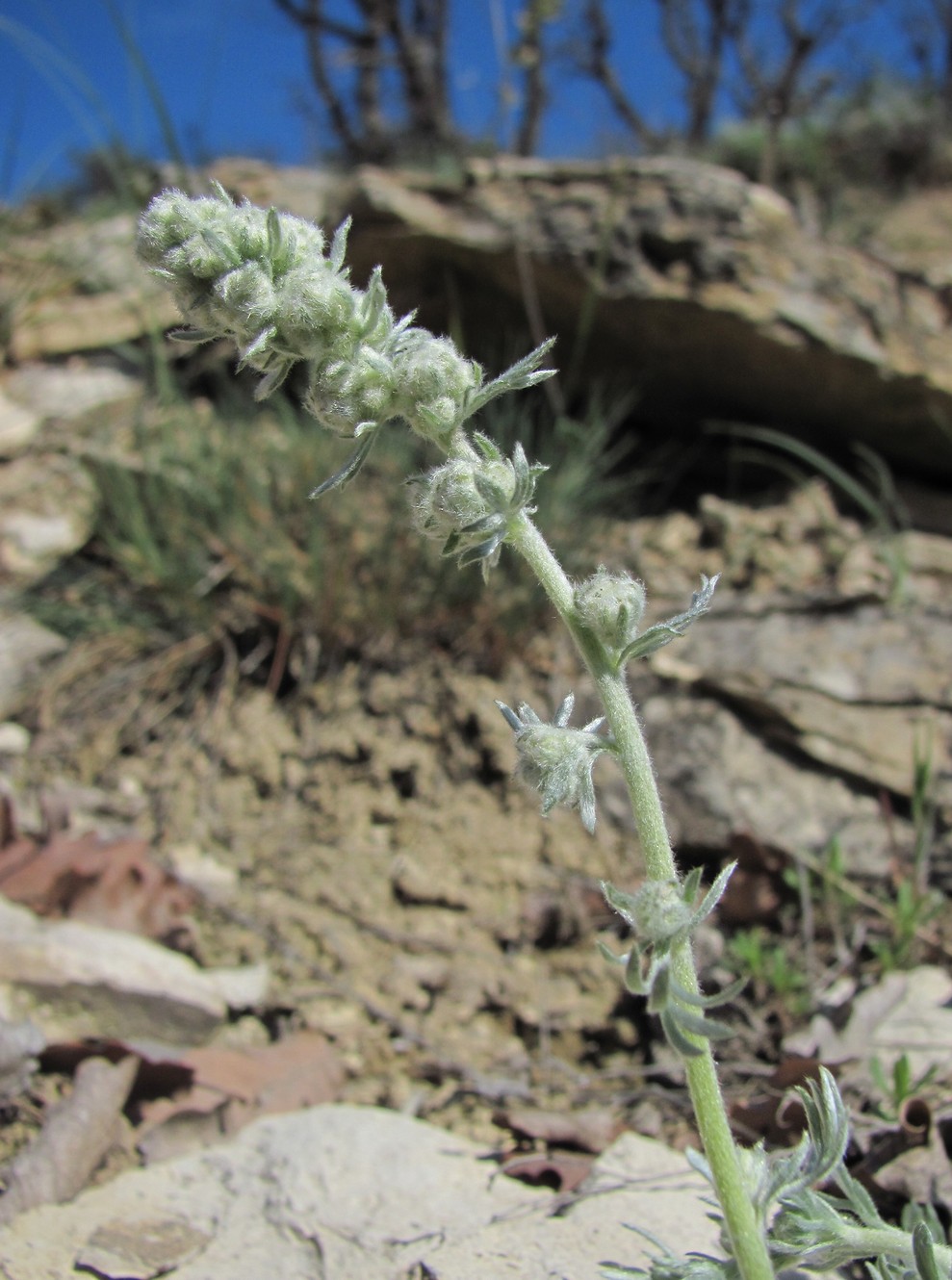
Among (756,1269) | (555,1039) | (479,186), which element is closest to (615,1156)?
(555,1039)

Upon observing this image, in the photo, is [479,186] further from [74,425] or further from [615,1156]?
[615,1156]

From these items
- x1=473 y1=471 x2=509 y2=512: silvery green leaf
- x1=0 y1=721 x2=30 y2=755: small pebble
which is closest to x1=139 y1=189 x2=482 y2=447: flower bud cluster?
x1=473 y1=471 x2=509 y2=512: silvery green leaf

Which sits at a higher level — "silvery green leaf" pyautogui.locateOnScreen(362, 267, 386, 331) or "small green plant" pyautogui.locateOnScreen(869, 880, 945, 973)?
"silvery green leaf" pyautogui.locateOnScreen(362, 267, 386, 331)

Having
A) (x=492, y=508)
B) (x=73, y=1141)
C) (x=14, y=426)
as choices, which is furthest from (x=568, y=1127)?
(x=14, y=426)

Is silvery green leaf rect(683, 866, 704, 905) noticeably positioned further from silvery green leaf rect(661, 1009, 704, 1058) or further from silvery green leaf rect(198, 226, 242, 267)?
silvery green leaf rect(198, 226, 242, 267)

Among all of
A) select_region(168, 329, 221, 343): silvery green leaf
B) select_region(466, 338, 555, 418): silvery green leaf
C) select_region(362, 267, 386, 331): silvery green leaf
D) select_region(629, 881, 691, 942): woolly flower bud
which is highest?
select_region(362, 267, 386, 331): silvery green leaf

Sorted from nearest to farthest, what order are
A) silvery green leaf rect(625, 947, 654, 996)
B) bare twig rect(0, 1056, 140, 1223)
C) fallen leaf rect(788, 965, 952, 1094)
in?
silvery green leaf rect(625, 947, 654, 996) → bare twig rect(0, 1056, 140, 1223) → fallen leaf rect(788, 965, 952, 1094)

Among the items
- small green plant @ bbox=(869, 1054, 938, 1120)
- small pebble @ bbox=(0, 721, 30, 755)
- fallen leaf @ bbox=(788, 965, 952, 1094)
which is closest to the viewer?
small green plant @ bbox=(869, 1054, 938, 1120)

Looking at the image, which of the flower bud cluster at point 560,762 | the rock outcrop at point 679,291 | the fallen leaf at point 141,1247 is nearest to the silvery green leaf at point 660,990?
the flower bud cluster at point 560,762

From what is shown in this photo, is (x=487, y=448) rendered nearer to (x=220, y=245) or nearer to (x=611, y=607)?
(x=611, y=607)
